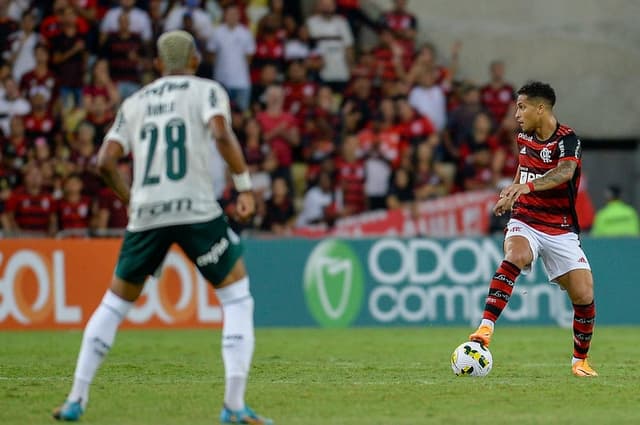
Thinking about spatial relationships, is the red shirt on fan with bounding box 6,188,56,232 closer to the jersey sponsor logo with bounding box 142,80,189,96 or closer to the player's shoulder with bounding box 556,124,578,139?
the player's shoulder with bounding box 556,124,578,139

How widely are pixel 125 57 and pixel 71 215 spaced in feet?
11.7

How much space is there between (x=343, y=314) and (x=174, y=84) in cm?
1111

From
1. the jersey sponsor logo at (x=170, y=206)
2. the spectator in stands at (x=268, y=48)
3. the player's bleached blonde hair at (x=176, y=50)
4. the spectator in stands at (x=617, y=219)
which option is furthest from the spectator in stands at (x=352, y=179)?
the jersey sponsor logo at (x=170, y=206)

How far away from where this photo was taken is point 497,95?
23.0 metres

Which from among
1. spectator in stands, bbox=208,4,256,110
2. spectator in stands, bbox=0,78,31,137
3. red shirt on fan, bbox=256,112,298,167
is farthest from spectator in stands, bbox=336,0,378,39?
spectator in stands, bbox=0,78,31,137

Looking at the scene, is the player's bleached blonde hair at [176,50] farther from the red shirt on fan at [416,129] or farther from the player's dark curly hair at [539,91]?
the red shirt on fan at [416,129]

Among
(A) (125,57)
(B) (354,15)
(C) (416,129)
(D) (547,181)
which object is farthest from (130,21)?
(D) (547,181)

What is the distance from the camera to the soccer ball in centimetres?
1046

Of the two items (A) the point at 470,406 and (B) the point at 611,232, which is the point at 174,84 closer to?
(A) the point at 470,406

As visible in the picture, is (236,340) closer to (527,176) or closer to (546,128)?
(527,176)

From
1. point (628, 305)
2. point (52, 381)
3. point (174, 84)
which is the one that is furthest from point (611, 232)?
point (174, 84)

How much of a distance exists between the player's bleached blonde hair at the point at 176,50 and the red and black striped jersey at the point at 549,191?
3.86m

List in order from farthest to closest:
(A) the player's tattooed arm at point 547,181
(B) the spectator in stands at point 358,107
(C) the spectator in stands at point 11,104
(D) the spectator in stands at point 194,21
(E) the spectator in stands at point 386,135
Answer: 1. (B) the spectator in stands at point 358,107
2. (D) the spectator in stands at point 194,21
3. (E) the spectator in stands at point 386,135
4. (C) the spectator in stands at point 11,104
5. (A) the player's tattooed arm at point 547,181

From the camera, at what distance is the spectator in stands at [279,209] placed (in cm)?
1970
